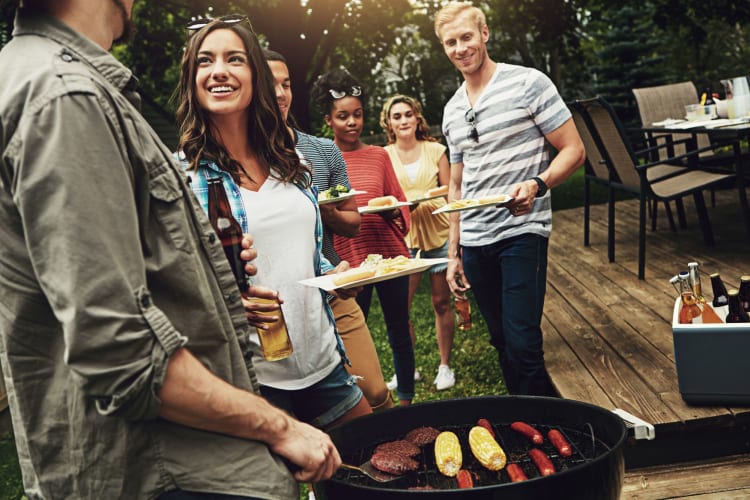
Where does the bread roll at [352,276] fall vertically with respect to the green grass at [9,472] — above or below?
above

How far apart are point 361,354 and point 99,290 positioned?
2002 mm

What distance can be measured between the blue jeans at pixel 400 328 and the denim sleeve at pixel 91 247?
11.1 feet

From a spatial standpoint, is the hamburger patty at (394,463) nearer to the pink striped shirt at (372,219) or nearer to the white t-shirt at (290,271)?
the white t-shirt at (290,271)

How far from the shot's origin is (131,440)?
4.25 ft

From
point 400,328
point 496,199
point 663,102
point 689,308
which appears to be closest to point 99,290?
point 496,199

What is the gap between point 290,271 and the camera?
2.38m

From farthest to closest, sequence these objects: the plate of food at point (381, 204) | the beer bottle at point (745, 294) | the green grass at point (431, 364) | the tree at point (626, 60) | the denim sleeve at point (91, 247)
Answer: the tree at point (626, 60) → the green grass at point (431, 364) → the plate of food at point (381, 204) → the beer bottle at point (745, 294) → the denim sleeve at point (91, 247)

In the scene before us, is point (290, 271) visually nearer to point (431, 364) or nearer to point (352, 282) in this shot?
point (352, 282)

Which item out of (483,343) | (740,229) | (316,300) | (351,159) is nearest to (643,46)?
(740,229)

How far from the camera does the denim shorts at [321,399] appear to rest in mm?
2400

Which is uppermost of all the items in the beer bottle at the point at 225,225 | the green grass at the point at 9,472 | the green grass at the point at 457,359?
the beer bottle at the point at 225,225

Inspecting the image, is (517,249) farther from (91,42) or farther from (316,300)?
(91,42)

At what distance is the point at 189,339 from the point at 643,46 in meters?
20.5

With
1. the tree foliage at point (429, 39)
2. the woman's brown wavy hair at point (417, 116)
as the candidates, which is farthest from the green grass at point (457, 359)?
the tree foliage at point (429, 39)
